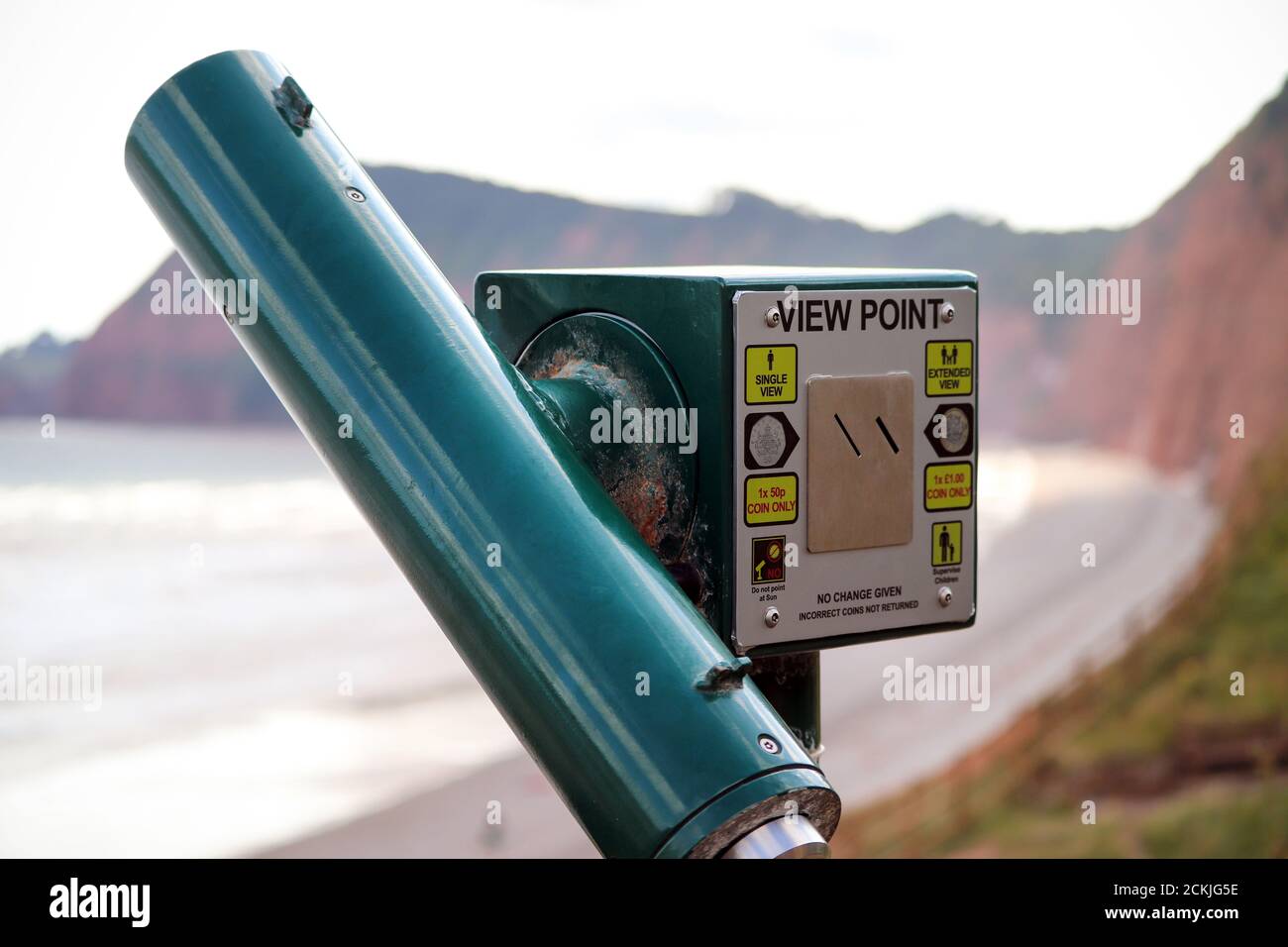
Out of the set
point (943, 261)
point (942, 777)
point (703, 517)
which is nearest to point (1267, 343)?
point (943, 261)

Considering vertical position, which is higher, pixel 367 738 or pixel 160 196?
pixel 160 196

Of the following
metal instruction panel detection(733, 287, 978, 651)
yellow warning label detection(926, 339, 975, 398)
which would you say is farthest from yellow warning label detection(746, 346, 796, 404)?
yellow warning label detection(926, 339, 975, 398)

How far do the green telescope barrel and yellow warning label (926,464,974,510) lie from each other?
0.30 meters

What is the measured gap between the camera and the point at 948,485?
1.09 m

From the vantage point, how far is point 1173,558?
1166 cm

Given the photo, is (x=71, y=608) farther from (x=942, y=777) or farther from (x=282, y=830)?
(x=942, y=777)

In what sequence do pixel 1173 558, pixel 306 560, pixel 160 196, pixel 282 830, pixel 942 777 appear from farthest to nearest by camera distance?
pixel 306 560 → pixel 1173 558 → pixel 942 777 → pixel 282 830 → pixel 160 196

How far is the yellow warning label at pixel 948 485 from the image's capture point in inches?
42.7

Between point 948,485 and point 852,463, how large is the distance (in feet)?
0.30

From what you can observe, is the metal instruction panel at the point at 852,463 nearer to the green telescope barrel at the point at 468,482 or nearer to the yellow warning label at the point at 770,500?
the yellow warning label at the point at 770,500

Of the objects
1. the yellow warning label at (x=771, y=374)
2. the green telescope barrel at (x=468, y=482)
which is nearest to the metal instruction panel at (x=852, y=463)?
the yellow warning label at (x=771, y=374)

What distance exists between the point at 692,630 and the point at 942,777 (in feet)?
29.9

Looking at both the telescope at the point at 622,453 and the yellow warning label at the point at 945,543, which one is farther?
the yellow warning label at the point at 945,543

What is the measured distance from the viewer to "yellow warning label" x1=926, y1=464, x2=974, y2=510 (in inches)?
42.7
